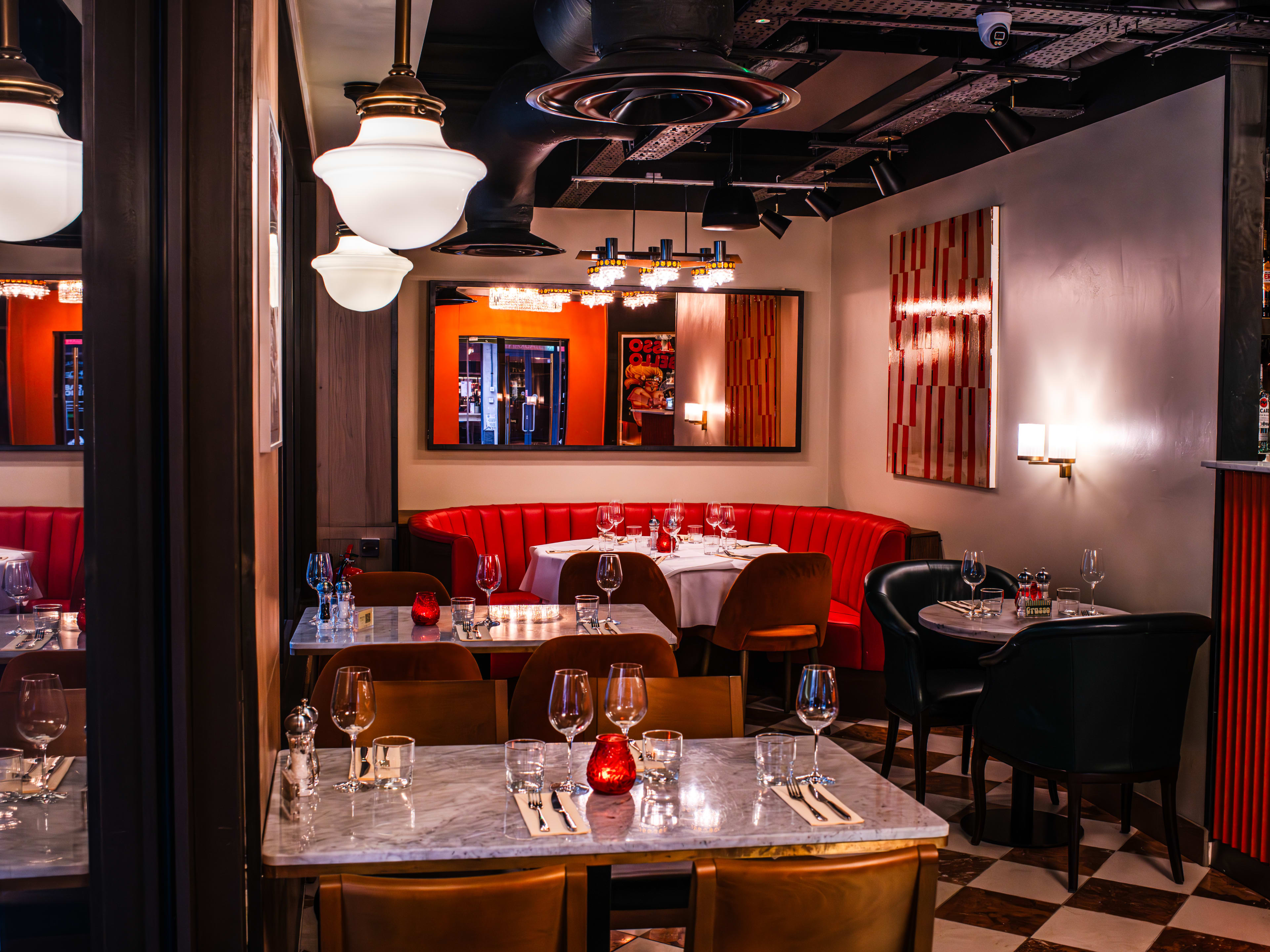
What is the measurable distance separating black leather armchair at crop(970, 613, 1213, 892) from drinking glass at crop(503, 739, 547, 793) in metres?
2.19

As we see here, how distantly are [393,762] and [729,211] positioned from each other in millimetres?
4343

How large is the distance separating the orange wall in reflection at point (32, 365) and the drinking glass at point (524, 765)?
1.10 meters

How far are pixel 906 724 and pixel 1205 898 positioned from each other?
218 centimetres

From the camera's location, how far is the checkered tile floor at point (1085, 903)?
11.1 ft

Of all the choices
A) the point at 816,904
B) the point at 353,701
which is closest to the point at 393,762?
the point at 353,701

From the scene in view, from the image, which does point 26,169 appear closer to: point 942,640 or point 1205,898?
point 1205,898

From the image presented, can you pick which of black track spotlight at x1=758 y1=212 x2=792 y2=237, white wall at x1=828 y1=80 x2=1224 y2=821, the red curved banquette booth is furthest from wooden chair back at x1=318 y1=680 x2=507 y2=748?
black track spotlight at x1=758 y1=212 x2=792 y2=237

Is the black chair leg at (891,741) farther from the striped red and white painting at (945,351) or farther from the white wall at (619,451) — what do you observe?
the white wall at (619,451)

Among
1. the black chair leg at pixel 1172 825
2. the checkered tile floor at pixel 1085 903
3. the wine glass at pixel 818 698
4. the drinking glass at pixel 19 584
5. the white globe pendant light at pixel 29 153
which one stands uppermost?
the white globe pendant light at pixel 29 153

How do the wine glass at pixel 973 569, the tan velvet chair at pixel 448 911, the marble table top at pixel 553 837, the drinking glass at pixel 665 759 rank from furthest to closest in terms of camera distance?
the wine glass at pixel 973 569 < the drinking glass at pixel 665 759 < the marble table top at pixel 553 837 < the tan velvet chair at pixel 448 911

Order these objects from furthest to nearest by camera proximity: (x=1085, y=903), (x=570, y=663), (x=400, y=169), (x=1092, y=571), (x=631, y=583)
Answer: (x=631, y=583) → (x=1092, y=571) → (x=1085, y=903) → (x=570, y=663) → (x=400, y=169)

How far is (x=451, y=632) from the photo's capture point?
3.90 metres

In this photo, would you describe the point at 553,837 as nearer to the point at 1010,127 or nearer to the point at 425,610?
the point at 425,610

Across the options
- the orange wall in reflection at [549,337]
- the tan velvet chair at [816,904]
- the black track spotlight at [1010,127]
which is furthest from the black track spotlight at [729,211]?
the tan velvet chair at [816,904]
